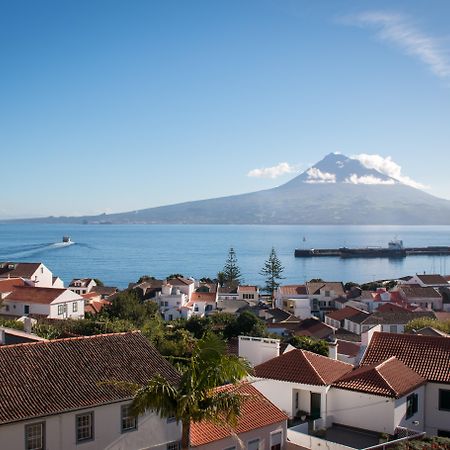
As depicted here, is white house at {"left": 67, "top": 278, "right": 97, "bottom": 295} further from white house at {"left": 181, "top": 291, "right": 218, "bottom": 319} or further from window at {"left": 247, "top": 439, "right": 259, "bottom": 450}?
window at {"left": 247, "top": 439, "right": 259, "bottom": 450}

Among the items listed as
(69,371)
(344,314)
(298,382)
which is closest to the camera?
(69,371)

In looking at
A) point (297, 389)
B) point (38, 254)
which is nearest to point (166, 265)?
point (38, 254)

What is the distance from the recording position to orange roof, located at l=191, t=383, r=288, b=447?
13.4 meters

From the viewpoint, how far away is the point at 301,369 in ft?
57.7

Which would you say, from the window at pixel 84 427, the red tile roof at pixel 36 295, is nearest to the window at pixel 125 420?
the window at pixel 84 427

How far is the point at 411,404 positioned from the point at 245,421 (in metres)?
5.06

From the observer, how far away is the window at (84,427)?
40.3 ft

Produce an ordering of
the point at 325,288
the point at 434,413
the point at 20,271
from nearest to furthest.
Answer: the point at 434,413 < the point at 20,271 < the point at 325,288

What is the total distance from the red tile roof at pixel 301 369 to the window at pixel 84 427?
6.27 m

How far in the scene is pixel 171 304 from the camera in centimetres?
A: 6600

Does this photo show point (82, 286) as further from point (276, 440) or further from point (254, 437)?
point (254, 437)

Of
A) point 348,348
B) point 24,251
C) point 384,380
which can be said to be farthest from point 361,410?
point 24,251

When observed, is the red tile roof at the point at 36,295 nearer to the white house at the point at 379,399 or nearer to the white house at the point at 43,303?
the white house at the point at 43,303

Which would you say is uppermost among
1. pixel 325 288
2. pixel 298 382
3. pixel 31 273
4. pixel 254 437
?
pixel 298 382
